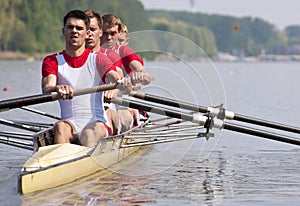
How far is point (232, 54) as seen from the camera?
192 m

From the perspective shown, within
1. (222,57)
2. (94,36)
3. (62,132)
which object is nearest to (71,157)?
(62,132)

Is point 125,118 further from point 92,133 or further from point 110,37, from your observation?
point 92,133

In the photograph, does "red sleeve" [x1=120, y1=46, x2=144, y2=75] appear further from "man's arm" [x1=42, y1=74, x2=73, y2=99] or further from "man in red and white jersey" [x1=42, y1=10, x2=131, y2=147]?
"man's arm" [x1=42, y1=74, x2=73, y2=99]

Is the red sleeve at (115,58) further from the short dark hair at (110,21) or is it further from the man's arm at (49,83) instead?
the man's arm at (49,83)

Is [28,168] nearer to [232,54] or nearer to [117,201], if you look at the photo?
[117,201]

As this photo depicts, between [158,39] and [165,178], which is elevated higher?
[158,39]

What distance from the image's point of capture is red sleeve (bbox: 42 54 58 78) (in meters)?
9.86

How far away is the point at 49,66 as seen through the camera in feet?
32.5

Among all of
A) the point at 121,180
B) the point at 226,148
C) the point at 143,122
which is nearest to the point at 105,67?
the point at 121,180

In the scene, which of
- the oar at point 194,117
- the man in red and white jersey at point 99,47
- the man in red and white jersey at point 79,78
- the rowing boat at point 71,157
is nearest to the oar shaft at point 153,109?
the oar at point 194,117

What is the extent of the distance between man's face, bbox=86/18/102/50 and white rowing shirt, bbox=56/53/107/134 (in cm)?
104

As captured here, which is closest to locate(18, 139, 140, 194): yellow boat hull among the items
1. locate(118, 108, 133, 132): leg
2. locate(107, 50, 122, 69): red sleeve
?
locate(107, 50, 122, 69): red sleeve

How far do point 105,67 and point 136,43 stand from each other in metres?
1.48

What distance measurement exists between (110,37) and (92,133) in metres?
2.39
